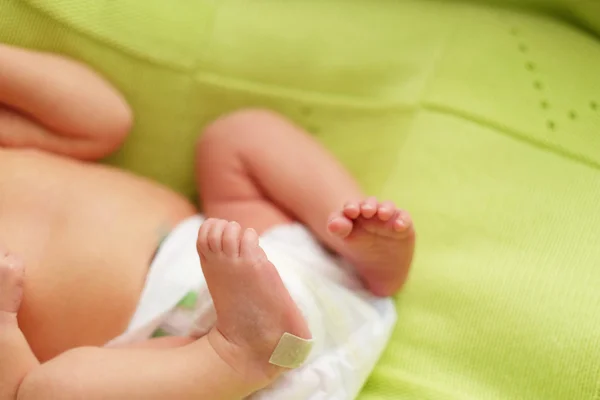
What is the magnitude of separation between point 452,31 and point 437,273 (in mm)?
388

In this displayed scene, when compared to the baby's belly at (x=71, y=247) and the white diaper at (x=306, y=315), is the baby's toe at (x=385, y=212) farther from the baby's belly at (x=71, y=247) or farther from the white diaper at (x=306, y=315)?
the baby's belly at (x=71, y=247)

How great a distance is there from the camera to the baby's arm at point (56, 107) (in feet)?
3.18

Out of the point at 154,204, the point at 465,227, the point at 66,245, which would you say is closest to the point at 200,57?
the point at 154,204

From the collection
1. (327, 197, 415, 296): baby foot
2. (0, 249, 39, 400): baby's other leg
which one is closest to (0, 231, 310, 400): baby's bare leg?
(0, 249, 39, 400): baby's other leg

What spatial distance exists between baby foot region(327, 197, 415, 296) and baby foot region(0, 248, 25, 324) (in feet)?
1.25

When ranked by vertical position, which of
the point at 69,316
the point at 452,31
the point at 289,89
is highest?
the point at 452,31

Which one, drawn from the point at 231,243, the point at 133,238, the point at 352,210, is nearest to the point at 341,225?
the point at 352,210

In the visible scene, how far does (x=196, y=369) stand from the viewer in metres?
0.83

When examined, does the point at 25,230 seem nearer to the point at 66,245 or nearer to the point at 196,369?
the point at 66,245

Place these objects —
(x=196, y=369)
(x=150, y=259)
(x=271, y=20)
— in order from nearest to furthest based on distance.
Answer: (x=196, y=369)
(x=150, y=259)
(x=271, y=20)

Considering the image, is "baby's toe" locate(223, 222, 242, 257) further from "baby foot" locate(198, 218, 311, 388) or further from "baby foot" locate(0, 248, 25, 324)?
"baby foot" locate(0, 248, 25, 324)

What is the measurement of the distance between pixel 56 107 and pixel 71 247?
201mm

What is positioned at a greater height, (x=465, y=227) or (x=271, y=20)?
(x=271, y=20)

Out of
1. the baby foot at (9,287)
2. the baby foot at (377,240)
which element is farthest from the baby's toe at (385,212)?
the baby foot at (9,287)
